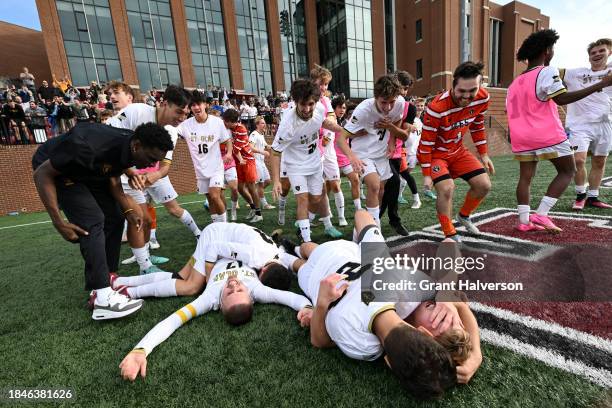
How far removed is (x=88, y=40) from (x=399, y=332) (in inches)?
1121

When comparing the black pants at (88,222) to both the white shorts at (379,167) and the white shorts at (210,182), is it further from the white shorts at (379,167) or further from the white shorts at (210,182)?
the white shorts at (379,167)

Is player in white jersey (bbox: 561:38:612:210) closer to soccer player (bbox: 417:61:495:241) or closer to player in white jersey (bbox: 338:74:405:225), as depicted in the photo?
soccer player (bbox: 417:61:495:241)

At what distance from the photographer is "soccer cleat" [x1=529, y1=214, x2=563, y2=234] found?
363cm

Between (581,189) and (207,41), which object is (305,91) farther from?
(207,41)

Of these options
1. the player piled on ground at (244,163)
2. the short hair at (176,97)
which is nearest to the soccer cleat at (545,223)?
the short hair at (176,97)

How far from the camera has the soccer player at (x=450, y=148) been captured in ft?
11.3

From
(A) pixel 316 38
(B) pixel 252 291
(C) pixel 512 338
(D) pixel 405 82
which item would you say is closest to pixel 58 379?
(B) pixel 252 291

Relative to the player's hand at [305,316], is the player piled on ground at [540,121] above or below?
above

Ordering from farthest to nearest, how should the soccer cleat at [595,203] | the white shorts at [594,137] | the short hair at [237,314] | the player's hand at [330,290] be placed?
the white shorts at [594,137] < the soccer cleat at [595,203] < the short hair at [237,314] < the player's hand at [330,290]

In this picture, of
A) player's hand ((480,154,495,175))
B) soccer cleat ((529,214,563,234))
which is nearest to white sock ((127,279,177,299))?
player's hand ((480,154,495,175))

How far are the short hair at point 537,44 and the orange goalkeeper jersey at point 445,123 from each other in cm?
83

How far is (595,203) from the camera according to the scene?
466 cm

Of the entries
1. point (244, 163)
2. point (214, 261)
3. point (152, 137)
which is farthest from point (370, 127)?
point (244, 163)

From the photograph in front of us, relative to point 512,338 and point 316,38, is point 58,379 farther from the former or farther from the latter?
point 316,38
